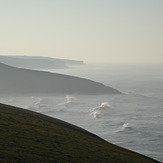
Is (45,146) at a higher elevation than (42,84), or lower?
lower

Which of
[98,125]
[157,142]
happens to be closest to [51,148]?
[157,142]

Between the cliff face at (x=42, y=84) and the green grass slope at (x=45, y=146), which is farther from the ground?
the cliff face at (x=42, y=84)

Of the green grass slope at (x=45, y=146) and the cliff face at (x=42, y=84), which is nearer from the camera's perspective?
the green grass slope at (x=45, y=146)

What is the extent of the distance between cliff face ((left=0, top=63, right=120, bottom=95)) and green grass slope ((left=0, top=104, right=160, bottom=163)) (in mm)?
124239

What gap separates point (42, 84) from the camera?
17362cm

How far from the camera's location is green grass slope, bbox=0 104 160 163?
27.0 meters

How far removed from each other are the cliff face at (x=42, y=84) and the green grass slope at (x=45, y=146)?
124239mm

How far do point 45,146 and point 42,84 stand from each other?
144m

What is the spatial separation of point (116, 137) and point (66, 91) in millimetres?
108616

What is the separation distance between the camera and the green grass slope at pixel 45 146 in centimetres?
2698

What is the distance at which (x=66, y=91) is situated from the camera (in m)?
170

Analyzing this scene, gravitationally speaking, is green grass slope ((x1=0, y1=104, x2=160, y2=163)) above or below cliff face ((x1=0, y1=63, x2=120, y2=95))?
below

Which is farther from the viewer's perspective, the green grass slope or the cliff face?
the cliff face

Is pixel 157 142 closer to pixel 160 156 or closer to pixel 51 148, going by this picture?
pixel 160 156
